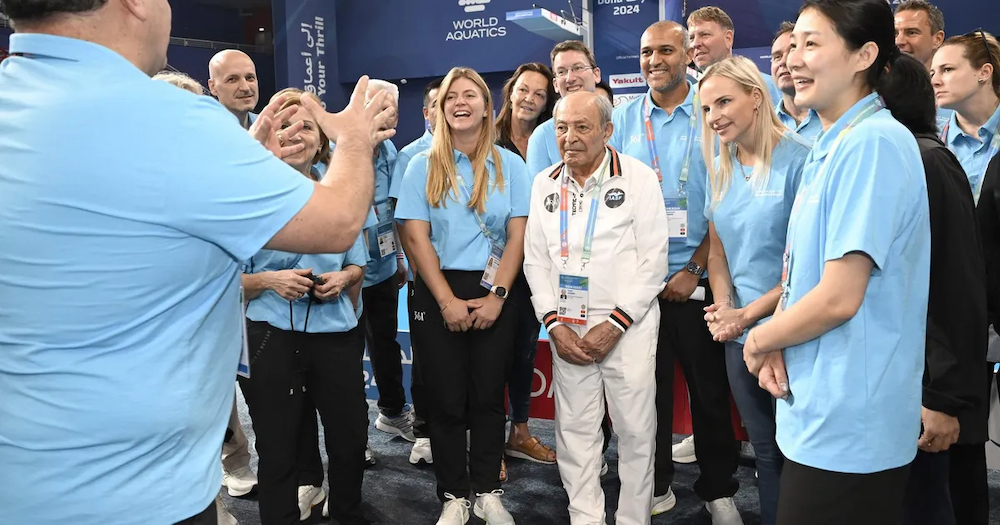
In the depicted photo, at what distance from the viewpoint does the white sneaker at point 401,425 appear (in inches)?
167

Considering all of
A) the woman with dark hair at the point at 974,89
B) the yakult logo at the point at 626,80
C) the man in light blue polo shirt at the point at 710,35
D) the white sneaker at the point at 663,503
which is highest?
the yakult logo at the point at 626,80

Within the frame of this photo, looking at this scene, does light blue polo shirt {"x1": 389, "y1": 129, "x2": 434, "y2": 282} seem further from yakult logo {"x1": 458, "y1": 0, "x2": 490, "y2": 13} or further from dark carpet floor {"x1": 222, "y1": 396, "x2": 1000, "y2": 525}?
yakult logo {"x1": 458, "y1": 0, "x2": 490, "y2": 13}

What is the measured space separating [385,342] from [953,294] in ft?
9.63

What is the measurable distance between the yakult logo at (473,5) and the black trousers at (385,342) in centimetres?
712

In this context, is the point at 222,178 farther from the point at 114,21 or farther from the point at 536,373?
the point at 536,373

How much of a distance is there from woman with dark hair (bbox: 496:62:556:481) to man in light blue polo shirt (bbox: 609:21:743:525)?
68cm

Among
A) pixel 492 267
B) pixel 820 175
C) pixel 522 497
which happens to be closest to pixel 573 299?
pixel 492 267

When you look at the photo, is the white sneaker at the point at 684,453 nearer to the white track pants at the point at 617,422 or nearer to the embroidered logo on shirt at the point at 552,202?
the white track pants at the point at 617,422

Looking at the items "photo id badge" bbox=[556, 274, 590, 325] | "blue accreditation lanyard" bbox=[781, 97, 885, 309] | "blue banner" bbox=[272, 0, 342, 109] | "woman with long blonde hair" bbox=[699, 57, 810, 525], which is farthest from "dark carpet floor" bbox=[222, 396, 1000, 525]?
"blue banner" bbox=[272, 0, 342, 109]

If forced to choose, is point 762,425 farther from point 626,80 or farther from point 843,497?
point 626,80

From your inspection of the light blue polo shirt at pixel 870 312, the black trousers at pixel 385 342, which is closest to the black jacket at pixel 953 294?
the light blue polo shirt at pixel 870 312

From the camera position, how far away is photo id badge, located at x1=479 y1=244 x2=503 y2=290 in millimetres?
3137

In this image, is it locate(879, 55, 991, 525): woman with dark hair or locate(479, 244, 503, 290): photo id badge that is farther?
locate(479, 244, 503, 290): photo id badge

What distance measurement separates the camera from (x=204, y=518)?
132 centimetres
